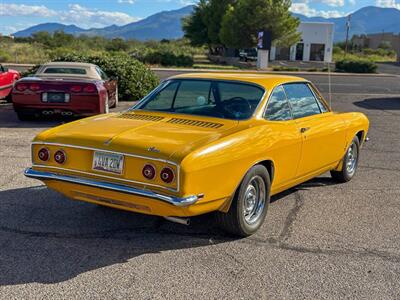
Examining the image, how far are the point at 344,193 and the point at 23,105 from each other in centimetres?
685

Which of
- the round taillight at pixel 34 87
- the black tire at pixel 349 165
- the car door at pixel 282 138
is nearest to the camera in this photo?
the car door at pixel 282 138

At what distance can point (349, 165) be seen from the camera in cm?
654

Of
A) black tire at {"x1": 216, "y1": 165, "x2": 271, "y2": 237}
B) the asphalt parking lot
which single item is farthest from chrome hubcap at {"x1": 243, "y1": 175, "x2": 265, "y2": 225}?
the asphalt parking lot

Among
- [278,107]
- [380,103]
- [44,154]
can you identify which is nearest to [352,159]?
[278,107]

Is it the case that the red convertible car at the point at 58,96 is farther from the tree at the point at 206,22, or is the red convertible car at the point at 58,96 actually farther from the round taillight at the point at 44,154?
the tree at the point at 206,22

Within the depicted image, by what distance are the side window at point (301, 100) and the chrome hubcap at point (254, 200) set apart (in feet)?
3.55

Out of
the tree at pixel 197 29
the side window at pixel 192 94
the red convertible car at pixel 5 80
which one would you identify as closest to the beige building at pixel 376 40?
the tree at pixel 197 29

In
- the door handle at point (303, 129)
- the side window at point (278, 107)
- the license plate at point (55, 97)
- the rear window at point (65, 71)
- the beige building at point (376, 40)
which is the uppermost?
the beige building at point (376, 40)

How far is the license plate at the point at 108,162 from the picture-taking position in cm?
385

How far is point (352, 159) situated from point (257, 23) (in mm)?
40372

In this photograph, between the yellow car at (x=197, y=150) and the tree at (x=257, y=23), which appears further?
the tree at (x=257, y=23)

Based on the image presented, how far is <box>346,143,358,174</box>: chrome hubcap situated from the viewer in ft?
21.2

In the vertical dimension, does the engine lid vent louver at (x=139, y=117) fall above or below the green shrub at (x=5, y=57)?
below

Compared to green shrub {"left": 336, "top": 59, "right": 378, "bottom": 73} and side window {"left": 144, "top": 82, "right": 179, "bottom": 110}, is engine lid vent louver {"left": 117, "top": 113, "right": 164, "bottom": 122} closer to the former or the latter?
side window {"left": 144, "top": 82, "right": 179, "bottom": 110}
